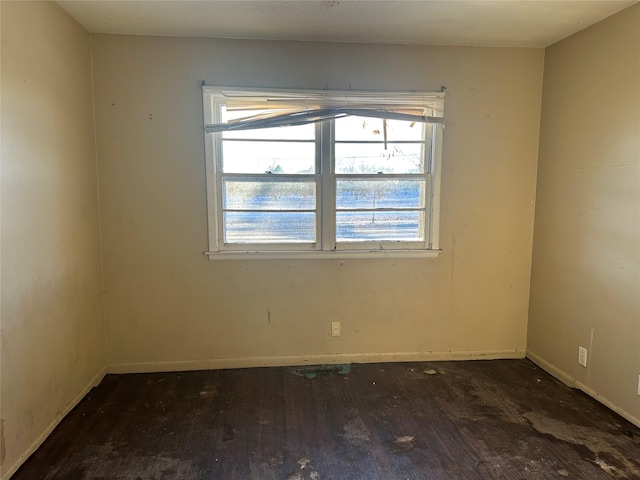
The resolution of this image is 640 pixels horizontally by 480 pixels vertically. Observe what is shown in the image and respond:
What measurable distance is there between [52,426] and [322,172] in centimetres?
232

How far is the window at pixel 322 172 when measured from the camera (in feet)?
9.36

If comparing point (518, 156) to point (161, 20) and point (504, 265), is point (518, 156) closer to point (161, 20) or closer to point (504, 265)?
point (504, 265)

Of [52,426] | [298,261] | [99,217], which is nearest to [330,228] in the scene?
[298,261]

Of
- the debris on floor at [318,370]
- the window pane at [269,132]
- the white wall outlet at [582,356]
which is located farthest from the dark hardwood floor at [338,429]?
the window pane at [269,132]

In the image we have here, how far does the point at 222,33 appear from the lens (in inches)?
106

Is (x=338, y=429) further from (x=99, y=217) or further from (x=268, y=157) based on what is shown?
(x=99, y=217)

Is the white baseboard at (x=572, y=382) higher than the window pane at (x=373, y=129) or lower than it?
lower

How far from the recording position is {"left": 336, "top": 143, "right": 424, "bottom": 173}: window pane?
2982 millimetres

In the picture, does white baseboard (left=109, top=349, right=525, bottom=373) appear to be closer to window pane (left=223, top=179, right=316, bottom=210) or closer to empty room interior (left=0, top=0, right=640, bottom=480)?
empty room interior (left=0, top=0, right=640, bottom=480)

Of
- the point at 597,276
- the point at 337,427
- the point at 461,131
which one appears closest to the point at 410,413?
the point at 337,427

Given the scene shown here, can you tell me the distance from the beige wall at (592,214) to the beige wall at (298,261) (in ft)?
0.62

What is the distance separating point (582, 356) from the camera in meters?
2.68

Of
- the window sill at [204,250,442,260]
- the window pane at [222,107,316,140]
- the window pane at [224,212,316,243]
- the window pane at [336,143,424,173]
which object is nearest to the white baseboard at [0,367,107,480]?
the window sill at [204,250,442,260]

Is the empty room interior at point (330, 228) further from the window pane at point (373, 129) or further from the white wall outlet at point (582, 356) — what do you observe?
the window pane at point (373, 129)
